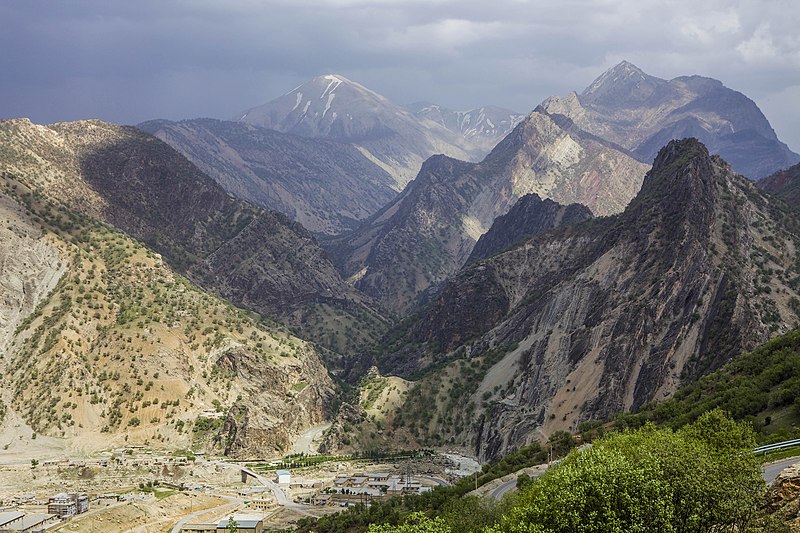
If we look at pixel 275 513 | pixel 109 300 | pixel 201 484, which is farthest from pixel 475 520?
pixel 109 300

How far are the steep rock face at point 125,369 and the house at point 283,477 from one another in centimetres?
1539

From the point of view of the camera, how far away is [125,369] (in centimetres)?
17325

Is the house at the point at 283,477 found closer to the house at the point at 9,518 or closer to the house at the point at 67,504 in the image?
the house at the point at 67,504

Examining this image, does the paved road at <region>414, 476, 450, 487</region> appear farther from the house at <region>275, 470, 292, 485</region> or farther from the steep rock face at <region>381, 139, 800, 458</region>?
the house at <region>275, 470, 292, 485</region>

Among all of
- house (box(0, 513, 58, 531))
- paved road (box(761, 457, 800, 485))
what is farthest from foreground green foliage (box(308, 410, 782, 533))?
house (box(0, 513, 58, 531))

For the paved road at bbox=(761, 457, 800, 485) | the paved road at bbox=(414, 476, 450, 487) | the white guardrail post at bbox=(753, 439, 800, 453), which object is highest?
the white guardrail post at bbox=(753, 439, 800, 453)

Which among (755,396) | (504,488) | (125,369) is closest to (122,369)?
(125,369)

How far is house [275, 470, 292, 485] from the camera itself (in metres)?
148

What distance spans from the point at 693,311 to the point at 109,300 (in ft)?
420

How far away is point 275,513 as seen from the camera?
129 m

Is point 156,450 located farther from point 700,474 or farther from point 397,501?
point 700,474

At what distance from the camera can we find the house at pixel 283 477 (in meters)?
148

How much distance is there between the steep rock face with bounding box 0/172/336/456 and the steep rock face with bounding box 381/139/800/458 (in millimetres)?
34459

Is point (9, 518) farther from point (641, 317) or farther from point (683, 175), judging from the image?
point (683, 175)
